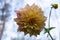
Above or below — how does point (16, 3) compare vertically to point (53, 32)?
above

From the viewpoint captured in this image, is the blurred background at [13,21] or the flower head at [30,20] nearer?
the flower head at [30,20]

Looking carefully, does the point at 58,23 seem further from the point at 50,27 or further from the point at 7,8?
the point at 7,8

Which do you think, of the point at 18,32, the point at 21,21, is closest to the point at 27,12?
the point at 21,21

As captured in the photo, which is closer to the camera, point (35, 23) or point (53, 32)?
point (35, 23)

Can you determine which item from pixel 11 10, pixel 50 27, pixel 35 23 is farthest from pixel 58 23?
pixel 11 10

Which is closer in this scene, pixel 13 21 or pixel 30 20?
pixel 30 20

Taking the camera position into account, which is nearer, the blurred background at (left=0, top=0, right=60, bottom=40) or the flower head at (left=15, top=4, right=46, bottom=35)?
the flower head at (left=15, top=4, right=46, bottom=35)

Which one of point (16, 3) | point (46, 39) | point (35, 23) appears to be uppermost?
point (16, 3)
